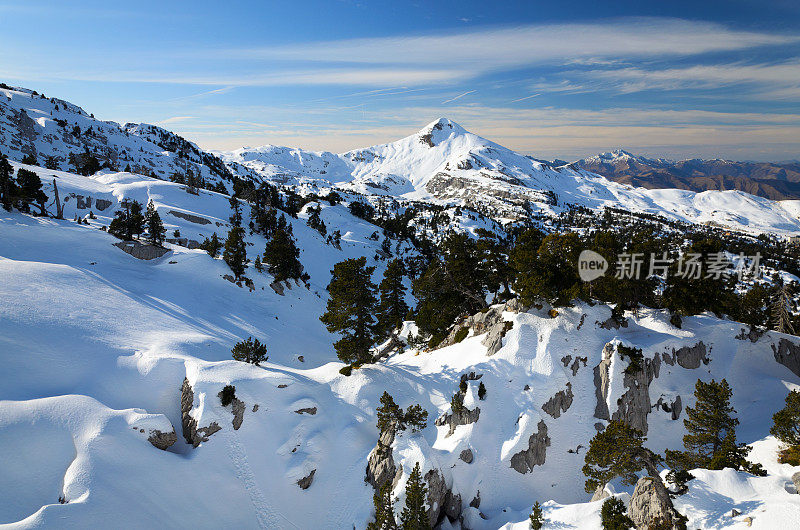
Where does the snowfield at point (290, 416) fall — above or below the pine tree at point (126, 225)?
below

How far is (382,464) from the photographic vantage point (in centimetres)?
3409

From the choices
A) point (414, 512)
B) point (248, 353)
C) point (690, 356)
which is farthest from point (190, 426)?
point (690, 356)

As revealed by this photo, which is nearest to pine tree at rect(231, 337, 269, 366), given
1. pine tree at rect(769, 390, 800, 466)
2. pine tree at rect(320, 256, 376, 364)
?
pine tree at rect(320, 256, 376, 364)

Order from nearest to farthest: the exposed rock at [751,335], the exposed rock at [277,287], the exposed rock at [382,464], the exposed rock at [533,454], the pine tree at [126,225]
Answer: the exposed rock at [382,464] < the exposed rock at [533,454] < the exposed rock at [751,335] < the pine tree at [126,225] < the exposed rock at [277,287]

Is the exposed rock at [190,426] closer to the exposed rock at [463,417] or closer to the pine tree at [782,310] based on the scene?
the exposed rock at [463,417]

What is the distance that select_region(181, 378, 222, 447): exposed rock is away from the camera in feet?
111

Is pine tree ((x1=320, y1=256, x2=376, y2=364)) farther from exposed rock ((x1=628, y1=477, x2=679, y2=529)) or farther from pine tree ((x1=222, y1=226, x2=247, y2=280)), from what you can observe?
pine tree ((x1=222, y1=226, x2=247, y2=280))

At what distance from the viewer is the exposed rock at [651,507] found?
78.9 ft

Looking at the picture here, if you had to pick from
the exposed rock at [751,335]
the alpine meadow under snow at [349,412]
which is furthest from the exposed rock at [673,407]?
the exposed rock at [751,335]

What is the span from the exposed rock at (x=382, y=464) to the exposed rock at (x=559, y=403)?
18291 mm

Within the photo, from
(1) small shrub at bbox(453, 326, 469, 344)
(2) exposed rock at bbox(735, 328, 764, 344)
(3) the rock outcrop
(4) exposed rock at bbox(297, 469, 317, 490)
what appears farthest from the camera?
(1) small shrub at bbox(453, 326, 469, 344)

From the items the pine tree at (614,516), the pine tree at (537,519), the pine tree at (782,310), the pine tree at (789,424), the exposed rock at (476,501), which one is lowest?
the exposed rock at (476,501)

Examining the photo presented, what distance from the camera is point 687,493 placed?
25.2 metres

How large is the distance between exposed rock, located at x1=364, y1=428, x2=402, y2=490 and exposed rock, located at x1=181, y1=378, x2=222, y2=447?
16.1m
